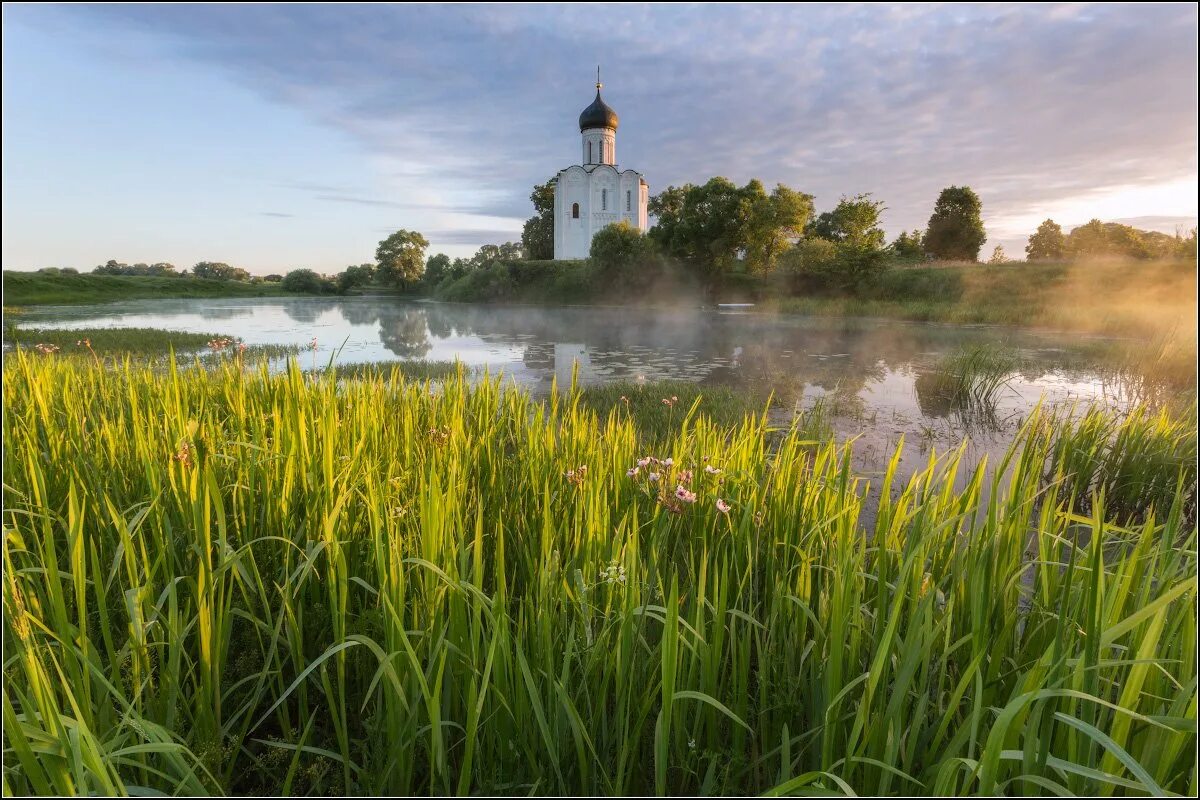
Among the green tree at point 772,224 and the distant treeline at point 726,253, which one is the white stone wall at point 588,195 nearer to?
the distant treeline at point 726,253

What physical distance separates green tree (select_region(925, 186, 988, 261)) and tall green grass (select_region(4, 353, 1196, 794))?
25.7m

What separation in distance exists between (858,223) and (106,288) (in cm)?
3143

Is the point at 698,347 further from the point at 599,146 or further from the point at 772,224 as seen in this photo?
the point at 599,146

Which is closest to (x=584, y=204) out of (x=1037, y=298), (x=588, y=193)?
(x=588, y=193)

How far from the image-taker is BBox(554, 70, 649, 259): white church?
44.8m

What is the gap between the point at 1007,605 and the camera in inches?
61.9

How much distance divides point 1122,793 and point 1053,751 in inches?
4.6

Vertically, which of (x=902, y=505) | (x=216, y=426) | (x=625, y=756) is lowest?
(x=625, y=756)

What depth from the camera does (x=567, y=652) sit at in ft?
4.30

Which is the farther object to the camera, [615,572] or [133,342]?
[133,342]

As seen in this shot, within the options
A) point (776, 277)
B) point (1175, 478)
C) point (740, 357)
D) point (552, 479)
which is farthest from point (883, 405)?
point (776, 277)

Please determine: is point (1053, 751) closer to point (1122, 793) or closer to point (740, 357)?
point (1122, 793)

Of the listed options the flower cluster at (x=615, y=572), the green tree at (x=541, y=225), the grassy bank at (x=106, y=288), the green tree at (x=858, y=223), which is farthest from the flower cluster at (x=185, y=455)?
the green tree at (x=541, y=225)

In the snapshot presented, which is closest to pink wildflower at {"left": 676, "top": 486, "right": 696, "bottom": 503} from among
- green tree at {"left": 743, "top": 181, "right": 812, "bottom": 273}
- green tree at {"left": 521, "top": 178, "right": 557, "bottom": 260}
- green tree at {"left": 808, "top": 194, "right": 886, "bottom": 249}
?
green tree at {"left": 808, "top": 194, "right": 886, "bottom": 249}
